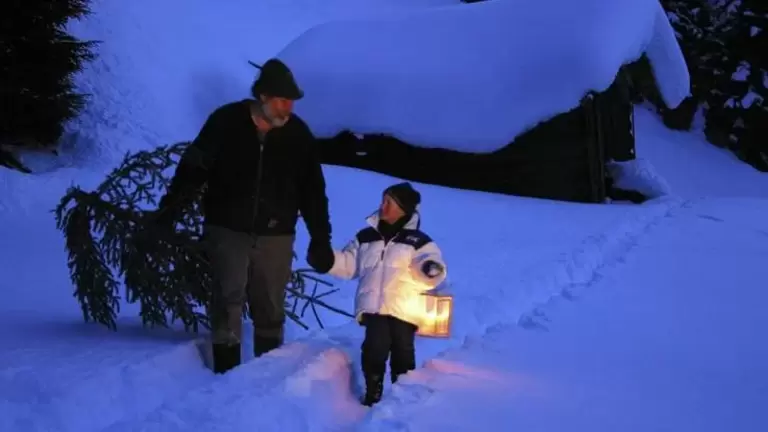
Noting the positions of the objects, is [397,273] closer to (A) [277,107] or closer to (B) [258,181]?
(B) [258,181]

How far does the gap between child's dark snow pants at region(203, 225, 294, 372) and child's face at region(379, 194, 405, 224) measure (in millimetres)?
545

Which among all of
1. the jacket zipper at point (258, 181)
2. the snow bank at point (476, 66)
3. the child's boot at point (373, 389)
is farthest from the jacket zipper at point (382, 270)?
the snow bank at point (476, 66)

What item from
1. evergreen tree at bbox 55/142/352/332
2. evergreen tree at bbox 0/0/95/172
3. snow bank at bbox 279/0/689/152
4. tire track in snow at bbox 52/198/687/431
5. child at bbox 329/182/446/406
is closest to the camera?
tire track in snow at bbox 52/198/687/431

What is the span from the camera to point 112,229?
4.65 metres

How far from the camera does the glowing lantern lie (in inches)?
170

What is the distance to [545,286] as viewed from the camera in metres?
7.61

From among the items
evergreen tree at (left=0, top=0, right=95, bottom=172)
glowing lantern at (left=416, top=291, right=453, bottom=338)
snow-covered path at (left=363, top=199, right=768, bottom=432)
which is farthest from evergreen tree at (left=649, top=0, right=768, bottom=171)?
glowing lantern at (left=416, top=291, right=453, bottom=338)

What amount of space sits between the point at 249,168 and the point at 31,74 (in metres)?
8.91

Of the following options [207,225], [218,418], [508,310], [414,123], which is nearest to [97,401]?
[218,418]

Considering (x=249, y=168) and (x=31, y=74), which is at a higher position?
(x=31, y=74)

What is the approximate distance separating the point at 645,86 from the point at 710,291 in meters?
11.8

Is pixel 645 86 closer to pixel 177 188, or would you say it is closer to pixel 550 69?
pixel 550 69

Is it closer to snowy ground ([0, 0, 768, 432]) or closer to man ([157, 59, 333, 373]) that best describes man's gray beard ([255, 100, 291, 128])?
man ([157, 59, 333, 373])

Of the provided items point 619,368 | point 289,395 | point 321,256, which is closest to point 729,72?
point 619,368
